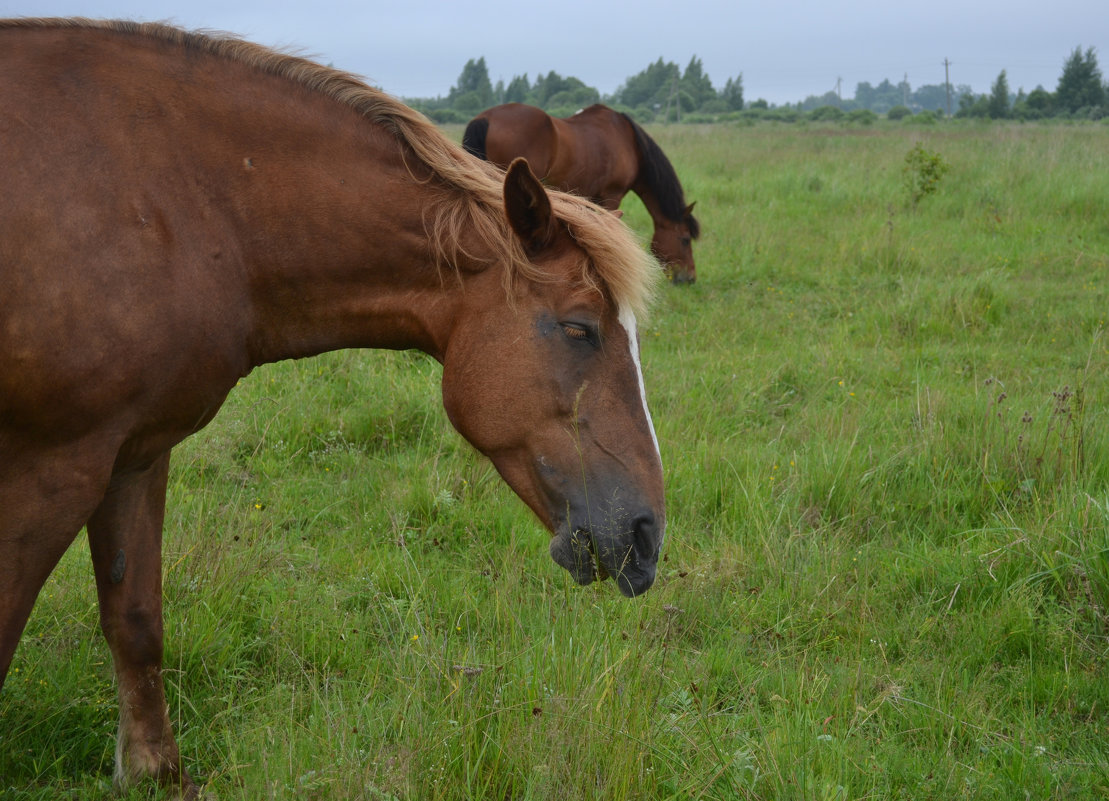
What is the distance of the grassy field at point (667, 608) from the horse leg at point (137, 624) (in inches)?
4.3

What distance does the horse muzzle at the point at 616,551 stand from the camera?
2141mm

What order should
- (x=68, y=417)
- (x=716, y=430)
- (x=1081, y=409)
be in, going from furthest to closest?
1. (x=716, y=430)
2. (x=1081, y=409)
3. (x=68, y=417)

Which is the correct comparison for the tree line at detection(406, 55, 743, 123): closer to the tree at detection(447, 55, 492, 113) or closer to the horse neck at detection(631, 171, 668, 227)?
the tree at detection(447, 55, 492, 113)

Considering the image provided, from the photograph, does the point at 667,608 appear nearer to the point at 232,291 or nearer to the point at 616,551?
the point at 616,551

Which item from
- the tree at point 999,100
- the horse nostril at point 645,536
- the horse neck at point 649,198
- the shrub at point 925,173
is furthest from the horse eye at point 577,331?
the tree at point 999,100

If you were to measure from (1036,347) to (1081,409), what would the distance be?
1880mm

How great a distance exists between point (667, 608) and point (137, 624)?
1582 millimetres

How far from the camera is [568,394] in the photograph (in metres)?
2.14

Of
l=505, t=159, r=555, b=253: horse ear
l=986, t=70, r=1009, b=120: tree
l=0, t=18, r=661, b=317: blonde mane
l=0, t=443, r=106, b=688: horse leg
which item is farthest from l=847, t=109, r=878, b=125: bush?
l=0, t=443, r=106, b=688: horse leg

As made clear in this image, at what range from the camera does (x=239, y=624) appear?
2830mm

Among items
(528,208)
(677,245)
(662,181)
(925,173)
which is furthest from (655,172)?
(528,208)

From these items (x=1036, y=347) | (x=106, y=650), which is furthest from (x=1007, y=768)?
(x=1036, y=347)

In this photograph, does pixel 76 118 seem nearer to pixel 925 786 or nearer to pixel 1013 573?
pixel 925 786

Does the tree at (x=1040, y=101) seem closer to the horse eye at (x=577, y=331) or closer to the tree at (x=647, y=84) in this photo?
the tree at (x=647, y=84)
